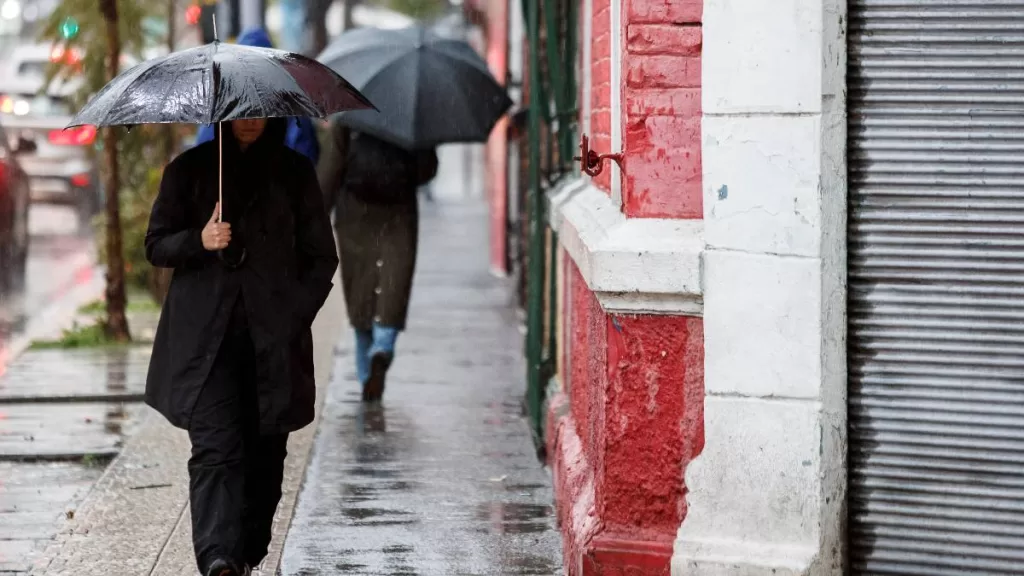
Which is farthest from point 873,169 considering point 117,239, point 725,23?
point 117,239

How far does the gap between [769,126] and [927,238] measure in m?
0.56

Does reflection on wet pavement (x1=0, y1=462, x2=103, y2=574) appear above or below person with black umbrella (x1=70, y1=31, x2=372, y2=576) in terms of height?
below

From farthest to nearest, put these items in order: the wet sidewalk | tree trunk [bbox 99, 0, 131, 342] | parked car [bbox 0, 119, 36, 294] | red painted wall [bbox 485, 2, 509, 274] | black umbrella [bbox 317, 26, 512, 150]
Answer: red painted wall [bbox 485, 2, 509, 274]
parked car [bbox 0, 119, 36, 294]
tree trunk [bbox 99, 0, 131, 342]
black umbrella [bbox 317, 26, 512, 150]
the wet sidewalk

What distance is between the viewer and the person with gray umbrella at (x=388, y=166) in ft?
29.0

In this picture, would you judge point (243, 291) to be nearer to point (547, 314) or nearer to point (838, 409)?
point (838, 409)

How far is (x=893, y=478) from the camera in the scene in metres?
4.92

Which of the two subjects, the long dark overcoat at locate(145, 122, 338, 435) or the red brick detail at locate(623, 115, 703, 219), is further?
the long dark overcoat at locate(145, 122, 338, 435)

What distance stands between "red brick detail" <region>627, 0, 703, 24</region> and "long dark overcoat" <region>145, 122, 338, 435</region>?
1.26 metres

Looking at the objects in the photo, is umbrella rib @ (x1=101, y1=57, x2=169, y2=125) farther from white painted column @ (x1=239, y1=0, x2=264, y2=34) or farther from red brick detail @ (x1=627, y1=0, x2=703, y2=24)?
white painted column @ (x1=239, y1=0, x2=264, y2=34)

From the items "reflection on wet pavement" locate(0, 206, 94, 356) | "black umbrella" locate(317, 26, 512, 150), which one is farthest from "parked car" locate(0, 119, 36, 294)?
"black umbrella" locate(317, 26, 512, 150)

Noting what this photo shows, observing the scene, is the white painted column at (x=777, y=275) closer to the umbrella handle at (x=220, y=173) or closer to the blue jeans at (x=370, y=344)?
the umbrella handle at (x=220, y=173)

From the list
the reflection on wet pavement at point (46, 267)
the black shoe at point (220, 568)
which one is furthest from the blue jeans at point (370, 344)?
the black shoe at point (220, 568)

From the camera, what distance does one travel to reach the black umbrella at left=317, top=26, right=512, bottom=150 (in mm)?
8719

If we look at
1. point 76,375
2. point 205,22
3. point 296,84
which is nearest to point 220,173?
point 296,84
